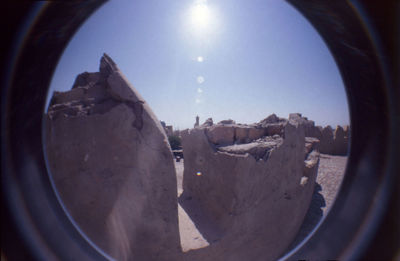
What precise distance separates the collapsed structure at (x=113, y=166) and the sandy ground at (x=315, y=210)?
1.20ft

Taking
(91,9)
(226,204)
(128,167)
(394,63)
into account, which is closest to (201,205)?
(226,204)

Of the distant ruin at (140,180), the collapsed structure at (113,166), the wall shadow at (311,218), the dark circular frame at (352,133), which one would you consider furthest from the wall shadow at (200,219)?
the wall shadow at (311,218)

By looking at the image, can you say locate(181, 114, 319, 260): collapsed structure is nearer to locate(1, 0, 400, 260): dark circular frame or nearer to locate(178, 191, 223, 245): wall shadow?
locate(178, 191, 223, 245): wall shadow

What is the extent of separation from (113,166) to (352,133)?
8.74ft

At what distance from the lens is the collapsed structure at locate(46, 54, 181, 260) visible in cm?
162

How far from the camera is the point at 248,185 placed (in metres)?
2.52

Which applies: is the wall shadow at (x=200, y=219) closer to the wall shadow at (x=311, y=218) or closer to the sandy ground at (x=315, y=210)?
the sandy ground at (x=315, y=210)

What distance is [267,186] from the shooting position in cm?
275

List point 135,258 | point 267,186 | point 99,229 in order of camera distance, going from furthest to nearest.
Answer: point 267,186
point 135,258
point 99,229

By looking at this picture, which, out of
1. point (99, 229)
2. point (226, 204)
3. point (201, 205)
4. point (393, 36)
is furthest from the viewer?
point (201, 205)

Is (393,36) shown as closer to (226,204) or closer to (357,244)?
(357,244)

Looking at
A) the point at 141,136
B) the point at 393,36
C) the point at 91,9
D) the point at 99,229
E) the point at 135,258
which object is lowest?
the point at 135,258

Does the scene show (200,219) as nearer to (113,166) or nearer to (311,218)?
(113,166)

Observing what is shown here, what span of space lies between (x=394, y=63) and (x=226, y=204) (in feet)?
→ 8.15
